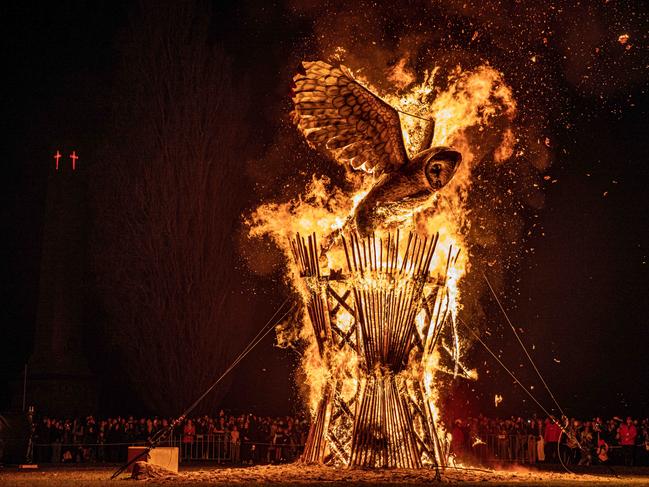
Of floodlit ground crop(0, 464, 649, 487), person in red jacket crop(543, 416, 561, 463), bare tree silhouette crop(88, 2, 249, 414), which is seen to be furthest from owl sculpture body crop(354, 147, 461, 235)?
bare tree silhouette crop(88, 2, 249, 414)

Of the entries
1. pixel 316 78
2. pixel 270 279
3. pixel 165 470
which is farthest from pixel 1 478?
pixel 270 279

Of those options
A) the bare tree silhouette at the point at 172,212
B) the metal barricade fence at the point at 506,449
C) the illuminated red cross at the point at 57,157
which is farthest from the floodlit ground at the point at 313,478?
the illuminated red cross at the point at 57,157

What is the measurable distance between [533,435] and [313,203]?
9.07 meters

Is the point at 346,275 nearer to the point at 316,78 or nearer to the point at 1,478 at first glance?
the point at 316,78

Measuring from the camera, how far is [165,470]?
48.8 ft

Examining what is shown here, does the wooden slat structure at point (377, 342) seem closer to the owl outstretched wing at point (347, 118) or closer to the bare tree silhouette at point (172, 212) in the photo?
the owl outstretched wing at point (347, 118)

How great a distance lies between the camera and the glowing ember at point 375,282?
550 inches

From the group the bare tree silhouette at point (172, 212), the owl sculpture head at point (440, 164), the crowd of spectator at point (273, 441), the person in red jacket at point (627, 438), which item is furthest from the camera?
the bare tree silhouette at point (172, 212)

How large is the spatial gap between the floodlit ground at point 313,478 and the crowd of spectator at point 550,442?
401 cm

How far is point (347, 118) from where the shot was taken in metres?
14.2

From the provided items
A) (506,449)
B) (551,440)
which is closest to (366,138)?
(551,440)

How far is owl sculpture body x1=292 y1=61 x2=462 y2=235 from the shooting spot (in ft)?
45.8

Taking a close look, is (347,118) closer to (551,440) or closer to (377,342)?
(377,342)

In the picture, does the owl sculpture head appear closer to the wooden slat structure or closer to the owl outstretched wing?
the owl outstretched wing
